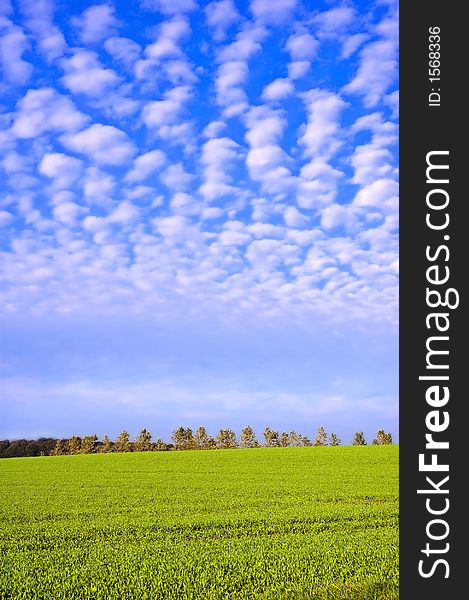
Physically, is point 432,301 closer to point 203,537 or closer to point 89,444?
point 203,537

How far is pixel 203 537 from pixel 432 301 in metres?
13.9

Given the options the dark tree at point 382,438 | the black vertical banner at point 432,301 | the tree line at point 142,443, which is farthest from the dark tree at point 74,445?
the black vertical banner at point 432,301

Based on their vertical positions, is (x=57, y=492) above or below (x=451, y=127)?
below

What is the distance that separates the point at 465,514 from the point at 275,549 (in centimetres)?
1007

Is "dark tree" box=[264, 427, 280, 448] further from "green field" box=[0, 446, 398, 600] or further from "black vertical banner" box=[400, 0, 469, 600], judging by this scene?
"black vertical banner" box=[400, 0, 469, 600]

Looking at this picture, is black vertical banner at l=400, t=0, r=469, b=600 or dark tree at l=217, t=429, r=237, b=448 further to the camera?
dark tree at l=217, t=429, r=237, b=448

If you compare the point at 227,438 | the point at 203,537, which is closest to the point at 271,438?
the point at 227,438

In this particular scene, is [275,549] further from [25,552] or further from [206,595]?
[25,552]

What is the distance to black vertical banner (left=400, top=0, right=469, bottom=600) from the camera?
542 cm

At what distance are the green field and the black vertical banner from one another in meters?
4.58

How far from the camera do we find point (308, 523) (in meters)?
19.4

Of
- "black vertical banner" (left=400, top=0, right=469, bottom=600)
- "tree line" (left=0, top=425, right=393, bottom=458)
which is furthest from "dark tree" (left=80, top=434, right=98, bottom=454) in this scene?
"black vertical banner" (left=400, top=0, right=469, bottom=600)

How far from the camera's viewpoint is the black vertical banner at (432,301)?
17.8ft

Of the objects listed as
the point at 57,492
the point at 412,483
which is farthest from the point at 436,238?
the point at 57,492
